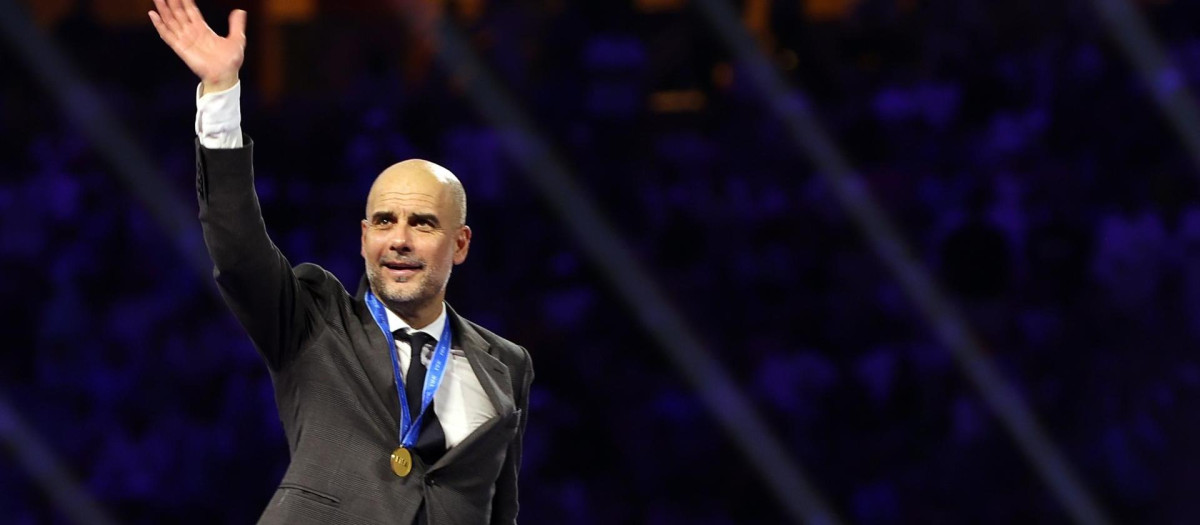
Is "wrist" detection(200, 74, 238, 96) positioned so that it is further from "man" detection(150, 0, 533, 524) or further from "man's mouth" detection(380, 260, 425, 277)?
"man's mouth" detection(380, 260, 425, 277)

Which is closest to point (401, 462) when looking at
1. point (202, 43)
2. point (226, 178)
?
point (226, 178)

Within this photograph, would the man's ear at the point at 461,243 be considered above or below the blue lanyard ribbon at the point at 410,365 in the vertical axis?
above

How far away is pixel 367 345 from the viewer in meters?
1.94

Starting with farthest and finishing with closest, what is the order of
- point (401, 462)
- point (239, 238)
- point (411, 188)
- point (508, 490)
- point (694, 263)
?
point (694, 263)
point (508, 490)
point (411, 188)
point (401, 462)
point (239, 238)

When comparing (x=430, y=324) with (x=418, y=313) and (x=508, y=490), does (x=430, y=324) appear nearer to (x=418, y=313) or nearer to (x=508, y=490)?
(x=418, y=313)

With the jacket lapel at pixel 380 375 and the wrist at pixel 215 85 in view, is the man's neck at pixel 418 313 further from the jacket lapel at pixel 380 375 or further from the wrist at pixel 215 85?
the wrist at pixel 215 85

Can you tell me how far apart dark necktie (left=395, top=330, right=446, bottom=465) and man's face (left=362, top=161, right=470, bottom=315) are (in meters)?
0.08

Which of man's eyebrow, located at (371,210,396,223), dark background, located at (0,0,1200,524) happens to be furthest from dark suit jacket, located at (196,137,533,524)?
dark background, located at (0,0,1200,524)

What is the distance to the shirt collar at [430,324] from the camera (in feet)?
6.57

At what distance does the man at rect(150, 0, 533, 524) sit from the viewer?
5.76 feet

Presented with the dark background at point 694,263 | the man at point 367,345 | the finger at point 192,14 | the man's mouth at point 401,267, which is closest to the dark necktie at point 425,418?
Answer: the man at point 367,345

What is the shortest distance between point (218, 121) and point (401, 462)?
480 mm

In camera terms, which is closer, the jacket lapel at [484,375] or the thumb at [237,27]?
the thumb at [237,27]

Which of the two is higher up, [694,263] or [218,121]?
[694,263]
